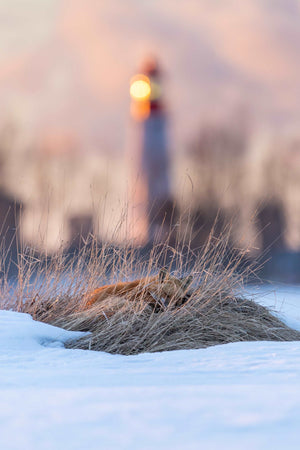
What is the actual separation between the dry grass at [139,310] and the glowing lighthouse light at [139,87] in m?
8.08

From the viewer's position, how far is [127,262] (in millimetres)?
3309

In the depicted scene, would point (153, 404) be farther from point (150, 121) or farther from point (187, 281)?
point (150, 121)

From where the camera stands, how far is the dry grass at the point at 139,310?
259cm

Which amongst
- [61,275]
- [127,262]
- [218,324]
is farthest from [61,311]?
[218,324]

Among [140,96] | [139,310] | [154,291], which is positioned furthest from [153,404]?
[140,96]

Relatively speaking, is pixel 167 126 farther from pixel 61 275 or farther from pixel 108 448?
pixel 108 448

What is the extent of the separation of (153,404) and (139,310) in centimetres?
195

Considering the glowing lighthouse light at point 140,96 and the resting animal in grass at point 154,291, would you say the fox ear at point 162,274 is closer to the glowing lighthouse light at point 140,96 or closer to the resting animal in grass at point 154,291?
the resting animal in grass at point 154,291

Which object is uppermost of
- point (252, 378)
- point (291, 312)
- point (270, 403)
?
point (270, 403)

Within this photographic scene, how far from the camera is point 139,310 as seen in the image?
2.89 m

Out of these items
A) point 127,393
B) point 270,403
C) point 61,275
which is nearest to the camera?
point 270,403

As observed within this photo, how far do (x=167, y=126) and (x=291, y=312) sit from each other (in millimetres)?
7318

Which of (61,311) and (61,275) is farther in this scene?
(61,275)


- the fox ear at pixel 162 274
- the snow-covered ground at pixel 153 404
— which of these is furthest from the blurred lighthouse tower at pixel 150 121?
the snow-covered ground at pixel 153 404
